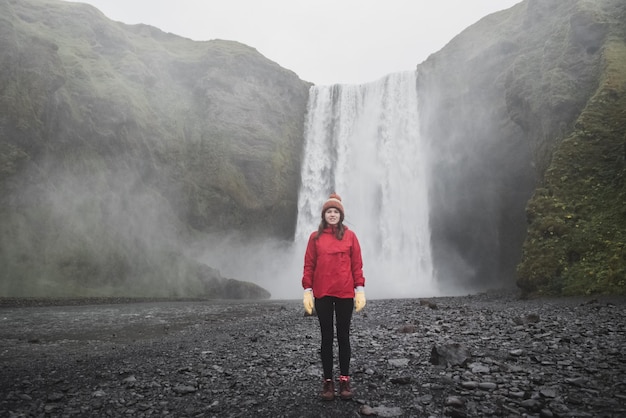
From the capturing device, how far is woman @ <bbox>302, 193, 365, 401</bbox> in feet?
17.6

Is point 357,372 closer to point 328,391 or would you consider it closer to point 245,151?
point 328,391

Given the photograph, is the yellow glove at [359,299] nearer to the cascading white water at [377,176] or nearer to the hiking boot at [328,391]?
the hiking boot at [328,391]

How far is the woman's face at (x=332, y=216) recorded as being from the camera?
5637 mm

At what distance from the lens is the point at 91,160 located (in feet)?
120

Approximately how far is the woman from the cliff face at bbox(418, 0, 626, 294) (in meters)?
15.1

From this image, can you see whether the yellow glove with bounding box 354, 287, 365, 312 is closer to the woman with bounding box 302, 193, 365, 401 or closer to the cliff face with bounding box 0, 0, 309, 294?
the woman with bounding box 302, 193, 365, 401

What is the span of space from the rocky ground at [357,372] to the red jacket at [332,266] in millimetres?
1513

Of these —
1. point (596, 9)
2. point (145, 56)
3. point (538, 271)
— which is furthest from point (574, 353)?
point (145, 56)

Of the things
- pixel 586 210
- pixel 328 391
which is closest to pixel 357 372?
pixel 328 391

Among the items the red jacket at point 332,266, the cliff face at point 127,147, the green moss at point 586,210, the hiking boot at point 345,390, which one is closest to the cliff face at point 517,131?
the green moss at point 586,210

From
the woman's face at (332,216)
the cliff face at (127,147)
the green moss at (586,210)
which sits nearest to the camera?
the woman's face at (332,216)

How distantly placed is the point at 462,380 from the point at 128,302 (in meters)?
27.4

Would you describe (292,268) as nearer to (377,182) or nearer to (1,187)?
(377,182)

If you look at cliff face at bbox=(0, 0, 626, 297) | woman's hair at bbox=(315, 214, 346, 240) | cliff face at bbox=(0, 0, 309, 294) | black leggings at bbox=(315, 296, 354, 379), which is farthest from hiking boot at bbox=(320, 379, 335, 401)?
cliff face at bbox=(0, 0, 309, 294)
